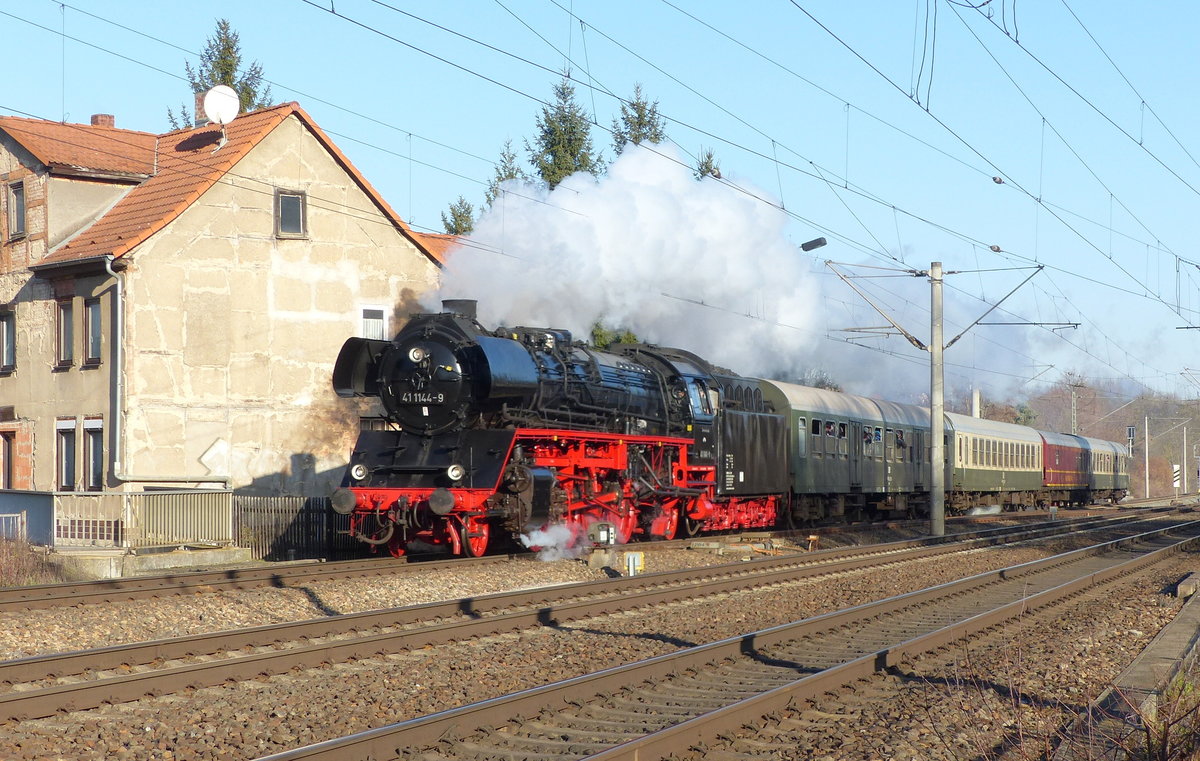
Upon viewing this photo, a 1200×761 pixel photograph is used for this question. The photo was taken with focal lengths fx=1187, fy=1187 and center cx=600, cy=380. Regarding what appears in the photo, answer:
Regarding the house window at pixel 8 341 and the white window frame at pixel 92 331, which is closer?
the white window frame at pixel 92 331

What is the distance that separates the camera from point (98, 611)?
1234cm

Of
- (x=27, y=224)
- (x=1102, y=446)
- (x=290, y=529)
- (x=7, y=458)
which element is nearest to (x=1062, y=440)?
(x=1102, y=446)

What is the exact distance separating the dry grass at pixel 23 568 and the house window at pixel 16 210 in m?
11.5

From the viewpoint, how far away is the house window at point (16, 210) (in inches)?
1032

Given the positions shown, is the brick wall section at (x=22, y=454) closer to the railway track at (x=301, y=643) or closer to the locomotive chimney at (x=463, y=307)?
the locomotive chimney at (x=463, y=307)

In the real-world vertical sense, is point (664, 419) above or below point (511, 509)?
above

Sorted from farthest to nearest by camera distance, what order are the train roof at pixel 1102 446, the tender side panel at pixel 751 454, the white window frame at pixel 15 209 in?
1. the train roof at pixel 1102 446
2. the white window frame at pixel 15 209
3. the tender side panel at pixel 751 454

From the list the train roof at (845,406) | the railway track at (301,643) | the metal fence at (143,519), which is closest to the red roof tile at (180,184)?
the metal fence at (143,519)

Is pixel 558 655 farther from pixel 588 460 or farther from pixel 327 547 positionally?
pixel 327 547

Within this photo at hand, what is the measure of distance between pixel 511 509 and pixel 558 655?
7.04m

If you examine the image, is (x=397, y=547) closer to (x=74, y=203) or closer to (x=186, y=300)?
(x=186, y=300)

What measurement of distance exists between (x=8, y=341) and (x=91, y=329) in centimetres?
370

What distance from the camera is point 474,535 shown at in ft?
57.4

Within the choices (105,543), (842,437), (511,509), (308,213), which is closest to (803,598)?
(511,509)
